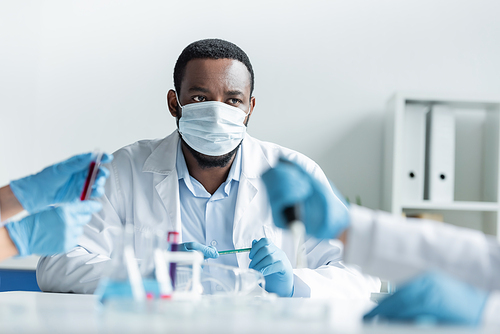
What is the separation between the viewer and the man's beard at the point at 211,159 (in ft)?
6.01

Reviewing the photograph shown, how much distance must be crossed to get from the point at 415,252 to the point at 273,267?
0.61 metres

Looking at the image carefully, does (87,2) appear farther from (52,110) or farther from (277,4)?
(277,4)

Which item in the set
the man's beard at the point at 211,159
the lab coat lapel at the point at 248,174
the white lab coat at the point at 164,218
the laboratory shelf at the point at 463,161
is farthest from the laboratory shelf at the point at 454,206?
the man's beard at the point at 211,159

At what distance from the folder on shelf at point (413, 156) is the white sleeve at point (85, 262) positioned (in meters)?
1.32

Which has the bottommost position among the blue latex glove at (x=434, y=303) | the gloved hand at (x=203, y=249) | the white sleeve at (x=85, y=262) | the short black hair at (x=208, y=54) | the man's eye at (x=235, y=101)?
the white sleeve at (x=85, y=262)

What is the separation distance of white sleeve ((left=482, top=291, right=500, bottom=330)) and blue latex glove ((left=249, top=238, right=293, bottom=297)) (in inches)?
24.5

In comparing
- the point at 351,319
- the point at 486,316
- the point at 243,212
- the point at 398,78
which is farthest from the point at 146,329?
the point at 398,78

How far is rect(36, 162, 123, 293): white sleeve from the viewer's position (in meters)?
1.46

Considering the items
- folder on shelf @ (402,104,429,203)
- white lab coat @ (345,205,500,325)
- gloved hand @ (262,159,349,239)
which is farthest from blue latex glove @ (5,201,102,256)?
folder on shelf @ (402,104,429,203)

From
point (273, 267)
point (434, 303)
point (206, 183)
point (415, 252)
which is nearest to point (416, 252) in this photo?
point (415, 252)

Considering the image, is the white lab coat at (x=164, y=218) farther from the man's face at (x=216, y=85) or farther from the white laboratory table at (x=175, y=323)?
the white laboratory table at (x=175, y=323)

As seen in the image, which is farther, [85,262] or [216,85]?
[216,85]

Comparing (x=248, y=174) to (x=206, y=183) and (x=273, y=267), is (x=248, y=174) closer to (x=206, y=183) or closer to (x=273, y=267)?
(x=206, y=183)

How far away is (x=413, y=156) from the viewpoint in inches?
85.5
